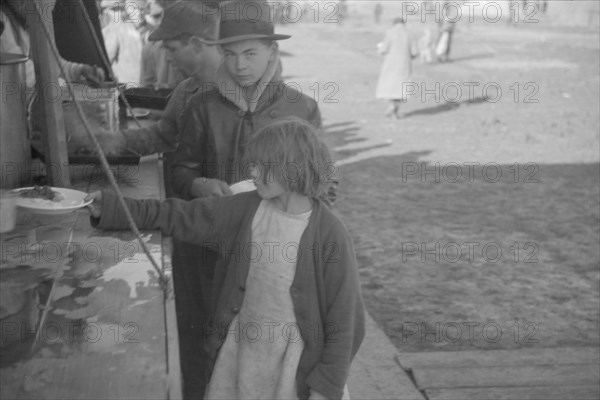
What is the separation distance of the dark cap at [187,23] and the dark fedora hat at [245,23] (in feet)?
1.67

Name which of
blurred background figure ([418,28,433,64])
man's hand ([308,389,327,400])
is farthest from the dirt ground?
blurred background figure ([418,28,433,64])

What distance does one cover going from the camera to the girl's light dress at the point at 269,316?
2281mm

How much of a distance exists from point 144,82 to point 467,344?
291 cm

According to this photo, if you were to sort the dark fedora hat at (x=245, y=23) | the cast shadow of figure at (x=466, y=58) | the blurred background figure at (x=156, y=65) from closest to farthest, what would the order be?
the dark fedora hat at (x=245, y=23)
the blurred background figure at (x=156, y=65)
the cast shadow of figure at (x=466, y=58)

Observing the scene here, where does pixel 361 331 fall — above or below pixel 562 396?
above

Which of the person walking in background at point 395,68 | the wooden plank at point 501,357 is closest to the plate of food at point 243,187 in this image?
the wooden plank at point 501,357

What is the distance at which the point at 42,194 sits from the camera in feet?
7.75

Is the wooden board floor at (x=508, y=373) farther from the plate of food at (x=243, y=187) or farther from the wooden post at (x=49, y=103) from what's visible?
the wooden post at (x=49, y=103)

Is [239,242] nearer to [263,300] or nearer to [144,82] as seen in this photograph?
[263,300]

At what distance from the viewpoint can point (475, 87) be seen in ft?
53.3

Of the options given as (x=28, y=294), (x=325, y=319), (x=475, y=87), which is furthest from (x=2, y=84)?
(x=475, y=87)

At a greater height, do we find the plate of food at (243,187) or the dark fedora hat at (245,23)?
the dark fedora hat at (245,23)

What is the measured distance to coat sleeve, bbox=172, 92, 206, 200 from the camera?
2.91 metres

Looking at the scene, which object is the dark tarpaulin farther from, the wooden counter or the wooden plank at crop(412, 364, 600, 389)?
the wooden plank at crop(412, 364, 600, 389)
